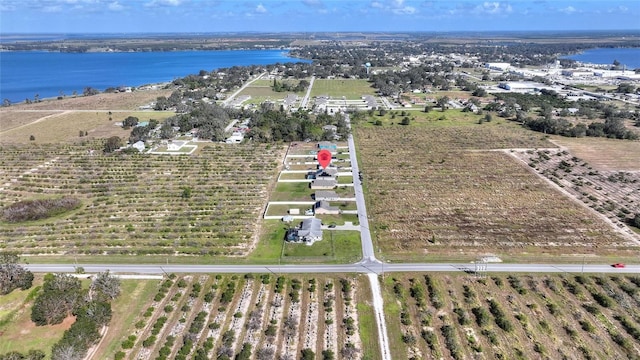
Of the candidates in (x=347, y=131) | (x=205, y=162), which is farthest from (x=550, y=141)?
(x=205, y=162)

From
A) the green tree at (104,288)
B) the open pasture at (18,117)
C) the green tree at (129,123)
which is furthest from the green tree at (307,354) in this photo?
the open pasture at (18,117)

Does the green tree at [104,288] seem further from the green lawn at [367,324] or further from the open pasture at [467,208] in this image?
the open pasture at [467,208]

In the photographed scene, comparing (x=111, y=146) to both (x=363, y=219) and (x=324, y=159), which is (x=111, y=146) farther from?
(x=363, y=219)

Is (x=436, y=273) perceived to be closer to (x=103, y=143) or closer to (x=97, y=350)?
(x=97, y=350)

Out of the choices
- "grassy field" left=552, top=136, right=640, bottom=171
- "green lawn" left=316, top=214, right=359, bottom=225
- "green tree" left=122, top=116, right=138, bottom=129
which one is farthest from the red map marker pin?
"green tree" left=122, top=116, right=138, bottom=129

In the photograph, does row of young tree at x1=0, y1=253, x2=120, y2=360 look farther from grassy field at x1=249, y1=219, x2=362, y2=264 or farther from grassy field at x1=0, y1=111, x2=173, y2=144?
grassy field at x1=0, y1=111, x2=173, y2=144

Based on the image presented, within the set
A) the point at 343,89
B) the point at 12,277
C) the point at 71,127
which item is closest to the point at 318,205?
the point at 12,277
